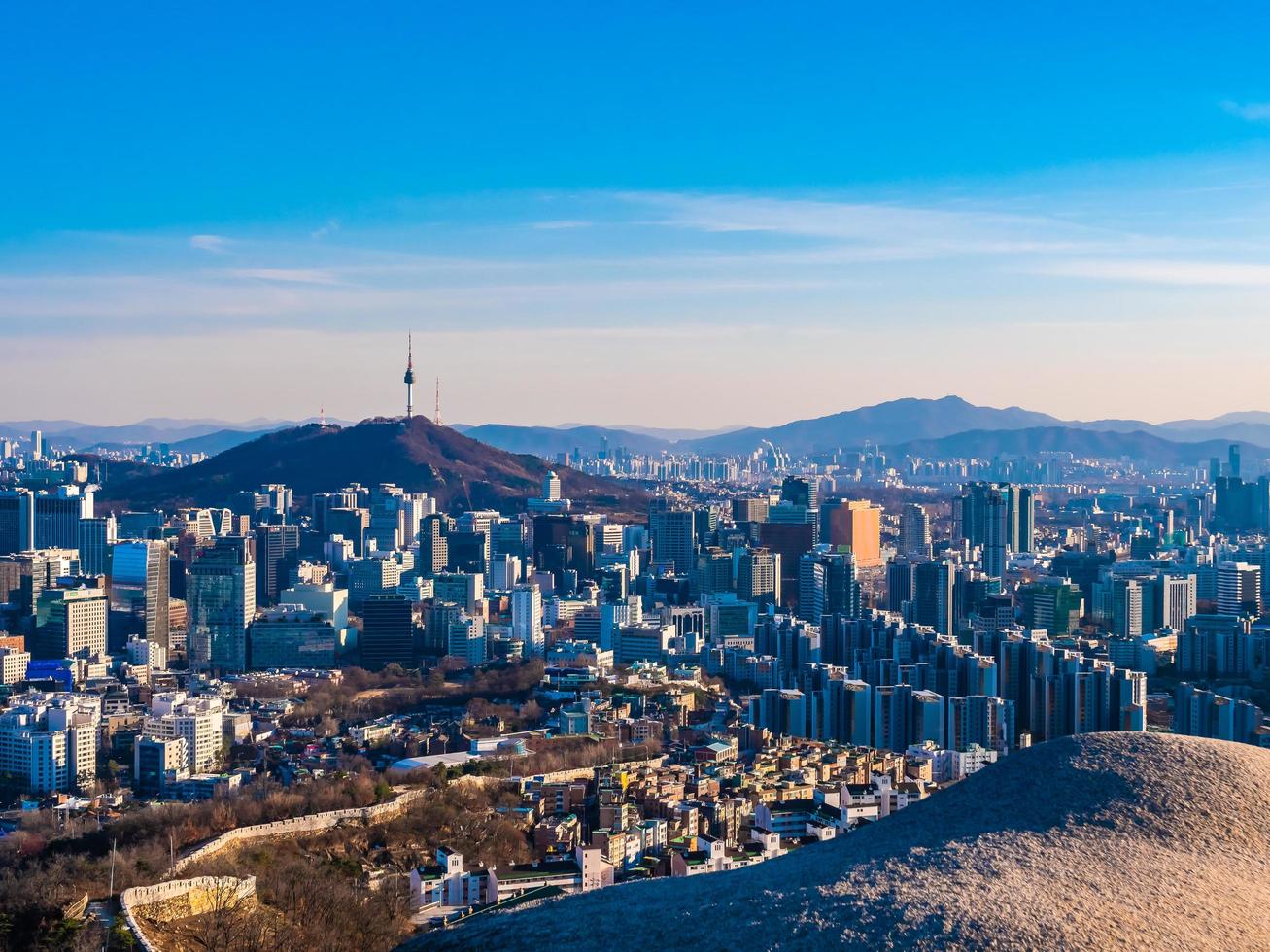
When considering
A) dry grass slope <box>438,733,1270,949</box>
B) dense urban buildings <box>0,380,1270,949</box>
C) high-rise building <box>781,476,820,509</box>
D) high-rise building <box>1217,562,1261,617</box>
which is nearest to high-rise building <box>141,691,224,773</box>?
dense urban buildings <box>0,380,1270,949</box>

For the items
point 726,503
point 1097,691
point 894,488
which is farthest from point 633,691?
point 894,488

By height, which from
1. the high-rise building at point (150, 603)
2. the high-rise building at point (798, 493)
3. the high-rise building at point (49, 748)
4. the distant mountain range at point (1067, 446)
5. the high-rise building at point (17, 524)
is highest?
the distant mountain range at point (1067, 446)

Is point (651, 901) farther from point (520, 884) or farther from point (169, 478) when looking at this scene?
point (169, 478)

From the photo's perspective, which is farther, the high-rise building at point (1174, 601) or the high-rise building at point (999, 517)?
the high-rise building at point (999, 517)

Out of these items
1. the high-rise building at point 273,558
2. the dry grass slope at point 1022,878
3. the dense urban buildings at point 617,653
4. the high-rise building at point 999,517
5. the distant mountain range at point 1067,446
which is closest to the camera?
the dry grass slope at point 1022,878

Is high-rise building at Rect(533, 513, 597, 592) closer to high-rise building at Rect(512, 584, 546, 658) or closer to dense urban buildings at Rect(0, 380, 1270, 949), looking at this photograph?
dense urban buildings at Rect(0, 380, 1270, 949)

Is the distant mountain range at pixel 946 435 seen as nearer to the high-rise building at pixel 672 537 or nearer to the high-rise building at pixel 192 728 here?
the high-rise building at pixel 672 537

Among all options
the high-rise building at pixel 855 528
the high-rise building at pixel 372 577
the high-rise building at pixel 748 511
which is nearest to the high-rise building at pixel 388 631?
the high-rise building at pixel 372 577

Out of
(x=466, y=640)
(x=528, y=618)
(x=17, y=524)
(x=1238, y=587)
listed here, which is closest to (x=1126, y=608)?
(x=1238, y=587)
